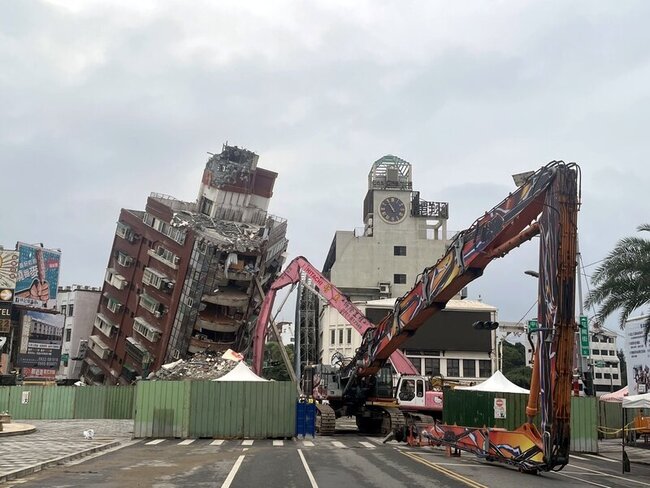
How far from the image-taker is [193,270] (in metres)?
63.2

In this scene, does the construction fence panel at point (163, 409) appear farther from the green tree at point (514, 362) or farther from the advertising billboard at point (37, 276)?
the green tree at point (514, 362)

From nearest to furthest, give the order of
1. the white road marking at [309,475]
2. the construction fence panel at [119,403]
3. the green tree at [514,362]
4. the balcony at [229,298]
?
1. the white road marking at [309,475]
2. the construction fence panel at [119,403]
3. the balcony at [229,298]
4. the green tree at [514,362]

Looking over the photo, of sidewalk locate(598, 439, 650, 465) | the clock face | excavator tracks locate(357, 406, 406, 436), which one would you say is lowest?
sidewalk locate(598, 439, 650, 465)

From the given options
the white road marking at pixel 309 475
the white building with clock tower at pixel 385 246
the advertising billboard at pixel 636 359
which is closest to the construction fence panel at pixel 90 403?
the white road marking at pixel 309 475

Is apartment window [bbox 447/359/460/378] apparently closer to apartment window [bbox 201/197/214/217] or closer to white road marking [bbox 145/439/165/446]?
apartment window [bbox 201/197/214/217]

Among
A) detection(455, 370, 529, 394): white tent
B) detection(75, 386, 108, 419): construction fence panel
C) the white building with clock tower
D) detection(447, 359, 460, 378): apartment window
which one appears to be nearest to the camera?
detection(455, 370, 529, 394): white tent

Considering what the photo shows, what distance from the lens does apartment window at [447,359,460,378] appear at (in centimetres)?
7794

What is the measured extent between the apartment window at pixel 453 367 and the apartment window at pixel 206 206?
110 feet

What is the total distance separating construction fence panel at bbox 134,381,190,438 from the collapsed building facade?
1264 inches

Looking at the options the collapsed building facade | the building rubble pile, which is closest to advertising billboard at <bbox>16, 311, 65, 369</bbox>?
the collapsed building facade

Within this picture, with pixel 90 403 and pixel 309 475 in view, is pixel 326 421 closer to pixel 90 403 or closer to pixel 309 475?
pixel 309 475

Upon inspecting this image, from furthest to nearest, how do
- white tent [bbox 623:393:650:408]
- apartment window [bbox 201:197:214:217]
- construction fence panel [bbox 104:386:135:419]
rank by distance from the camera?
1. apartment window [bbox 201:197:214:217]
2. construction fence panel [bbox 104:386:135:419]
3. white tent [bbox 623:393:650:408]

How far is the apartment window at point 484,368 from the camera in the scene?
78.2 m

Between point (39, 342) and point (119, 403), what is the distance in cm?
4227
